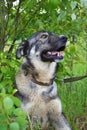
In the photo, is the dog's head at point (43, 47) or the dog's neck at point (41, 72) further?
the dog's neck at point (41, 72)

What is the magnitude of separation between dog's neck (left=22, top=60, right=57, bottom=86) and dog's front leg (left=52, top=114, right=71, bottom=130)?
15.7 inches

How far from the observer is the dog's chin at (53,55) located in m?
4.49

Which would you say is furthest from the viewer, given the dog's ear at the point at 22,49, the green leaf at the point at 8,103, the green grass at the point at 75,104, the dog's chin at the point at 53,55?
the green grass at the point at 75,104

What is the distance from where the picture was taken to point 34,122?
15.2 ft

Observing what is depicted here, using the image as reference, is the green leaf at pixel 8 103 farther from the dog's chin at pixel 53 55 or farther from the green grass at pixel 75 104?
the green grass at pixel 75 104

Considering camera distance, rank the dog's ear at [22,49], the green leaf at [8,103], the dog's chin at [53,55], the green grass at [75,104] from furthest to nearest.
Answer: the green grass at [75,104]
the dog's ear at [22,49]
the dog's chin at [53,55]
the green leaf at [8,103]

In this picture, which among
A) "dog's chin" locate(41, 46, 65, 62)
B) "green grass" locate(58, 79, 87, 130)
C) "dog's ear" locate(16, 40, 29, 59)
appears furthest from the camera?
"green grass" locate(58, 79, 87, 130)

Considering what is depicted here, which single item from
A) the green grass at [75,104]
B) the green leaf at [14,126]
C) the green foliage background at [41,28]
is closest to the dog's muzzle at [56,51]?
the green foliage background at [41,28]

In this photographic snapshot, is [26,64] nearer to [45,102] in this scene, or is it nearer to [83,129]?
[45,102]

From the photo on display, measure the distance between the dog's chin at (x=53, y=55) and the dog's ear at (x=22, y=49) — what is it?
0.20 meters

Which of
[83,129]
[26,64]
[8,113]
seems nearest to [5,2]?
[26,64]

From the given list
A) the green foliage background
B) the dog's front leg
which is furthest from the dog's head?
the dog's front leg

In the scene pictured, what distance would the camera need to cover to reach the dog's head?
4555 mm

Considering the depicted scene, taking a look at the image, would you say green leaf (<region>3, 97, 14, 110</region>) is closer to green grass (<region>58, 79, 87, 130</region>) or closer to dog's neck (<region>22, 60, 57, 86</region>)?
dog's neck (<region>22, 60, 57, 86</region>)
